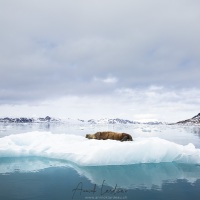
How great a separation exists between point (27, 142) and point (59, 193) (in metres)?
9.49

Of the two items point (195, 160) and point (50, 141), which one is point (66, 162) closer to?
point (50, 141)

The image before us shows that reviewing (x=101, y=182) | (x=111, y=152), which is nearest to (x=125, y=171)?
(x=111, y=152)

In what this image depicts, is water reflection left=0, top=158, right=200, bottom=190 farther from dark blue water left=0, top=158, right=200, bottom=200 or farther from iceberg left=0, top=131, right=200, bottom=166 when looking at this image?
iceberg left=0, top=131, right=200, bottom=166

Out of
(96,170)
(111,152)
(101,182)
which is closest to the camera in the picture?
(101,182)

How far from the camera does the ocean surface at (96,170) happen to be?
8.60 m

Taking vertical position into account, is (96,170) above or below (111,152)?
below

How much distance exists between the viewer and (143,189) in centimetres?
914

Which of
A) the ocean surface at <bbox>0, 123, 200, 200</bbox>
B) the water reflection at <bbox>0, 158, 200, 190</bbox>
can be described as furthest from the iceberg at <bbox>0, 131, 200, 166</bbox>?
the water reflection at <bbox>0, 158, 200, 190</bbox>

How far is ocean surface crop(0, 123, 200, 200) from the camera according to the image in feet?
28.2

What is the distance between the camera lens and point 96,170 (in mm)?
12016

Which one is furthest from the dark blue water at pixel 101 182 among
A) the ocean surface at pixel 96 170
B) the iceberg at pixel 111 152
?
the iceberg at pixel 111 152

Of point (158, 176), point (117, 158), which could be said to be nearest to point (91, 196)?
point (158, 176)

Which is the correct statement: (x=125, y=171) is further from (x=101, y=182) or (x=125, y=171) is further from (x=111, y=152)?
(x=101, y=182)

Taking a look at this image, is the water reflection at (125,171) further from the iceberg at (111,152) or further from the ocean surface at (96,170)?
the iceberg at (111,152)
